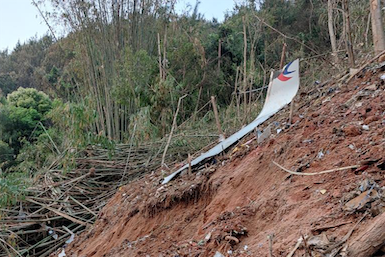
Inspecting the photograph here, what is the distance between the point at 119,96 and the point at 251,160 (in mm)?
4145

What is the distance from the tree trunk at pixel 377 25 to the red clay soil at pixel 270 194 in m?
0.36

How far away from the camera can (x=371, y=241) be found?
1.34 metres

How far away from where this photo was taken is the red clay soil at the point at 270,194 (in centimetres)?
180

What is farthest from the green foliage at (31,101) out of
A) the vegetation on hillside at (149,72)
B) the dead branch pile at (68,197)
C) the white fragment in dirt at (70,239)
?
the white fragment in dirt at (70,239)

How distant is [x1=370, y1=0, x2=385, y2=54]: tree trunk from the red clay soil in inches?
14.0

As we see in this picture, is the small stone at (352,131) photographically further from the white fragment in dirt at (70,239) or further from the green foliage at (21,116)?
the green foliage at (21,116)

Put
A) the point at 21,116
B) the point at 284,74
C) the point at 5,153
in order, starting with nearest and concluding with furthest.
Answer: the point at 284,74 → the point at 5,153 → the point at 21,116

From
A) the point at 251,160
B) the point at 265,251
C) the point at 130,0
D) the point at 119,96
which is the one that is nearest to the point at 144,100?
the point at 119,96

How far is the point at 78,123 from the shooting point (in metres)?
4.80

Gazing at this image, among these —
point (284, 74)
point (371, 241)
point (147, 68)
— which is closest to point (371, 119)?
point (371, 241)

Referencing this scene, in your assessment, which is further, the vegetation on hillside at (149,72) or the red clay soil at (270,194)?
the vegetation on hillside at (149,72)

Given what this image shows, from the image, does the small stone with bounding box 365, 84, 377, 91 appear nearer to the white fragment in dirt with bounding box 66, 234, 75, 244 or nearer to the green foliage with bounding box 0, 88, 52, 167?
the white fragment in dirt with bounding box 66, 234, 75, 244

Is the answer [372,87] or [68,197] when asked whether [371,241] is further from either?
[68,197]

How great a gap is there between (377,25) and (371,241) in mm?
2413
